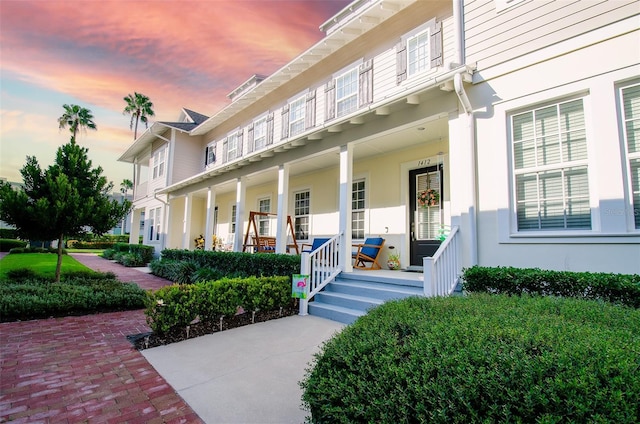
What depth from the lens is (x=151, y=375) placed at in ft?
10.7

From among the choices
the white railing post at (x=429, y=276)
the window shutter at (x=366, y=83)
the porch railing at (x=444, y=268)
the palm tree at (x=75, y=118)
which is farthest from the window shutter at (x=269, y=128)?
the palm tree at (x=75, y=118)

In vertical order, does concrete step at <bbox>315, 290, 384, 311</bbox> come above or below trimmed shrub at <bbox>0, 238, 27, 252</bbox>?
below

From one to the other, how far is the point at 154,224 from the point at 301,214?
9.54m

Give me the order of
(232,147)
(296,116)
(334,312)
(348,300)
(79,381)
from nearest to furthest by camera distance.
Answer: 1. (79,381)
2. (334,312)
3. (348,300)
4. (296,116)
5. (232,147)

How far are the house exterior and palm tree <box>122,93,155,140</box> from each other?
27.4 metres

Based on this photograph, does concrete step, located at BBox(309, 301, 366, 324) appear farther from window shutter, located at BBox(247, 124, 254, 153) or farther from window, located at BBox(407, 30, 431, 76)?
window shutter, located at BBox(247, 124, 254, 153)

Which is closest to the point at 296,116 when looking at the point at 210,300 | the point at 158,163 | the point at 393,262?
the point at 393,262

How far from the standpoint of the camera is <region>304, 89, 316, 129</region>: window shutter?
9633mm

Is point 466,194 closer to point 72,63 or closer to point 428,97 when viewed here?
point 428,97

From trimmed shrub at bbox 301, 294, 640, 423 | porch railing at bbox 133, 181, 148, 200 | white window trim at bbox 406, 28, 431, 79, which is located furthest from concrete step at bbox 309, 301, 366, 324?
porch railing at bbox 133, 181, 148, 200

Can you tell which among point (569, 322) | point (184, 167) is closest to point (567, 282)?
point (569, 322)

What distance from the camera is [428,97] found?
5613 millimetres

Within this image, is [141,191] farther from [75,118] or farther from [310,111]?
[75,118]

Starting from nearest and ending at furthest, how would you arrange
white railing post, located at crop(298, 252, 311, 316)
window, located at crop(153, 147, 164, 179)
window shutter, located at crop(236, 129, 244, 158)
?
white railing post, located at crop(298, 252, 311, 316) → window shutter, located at crop(236, 129, 244, 158) → window, located at crop(153, 147, 164, 179)
